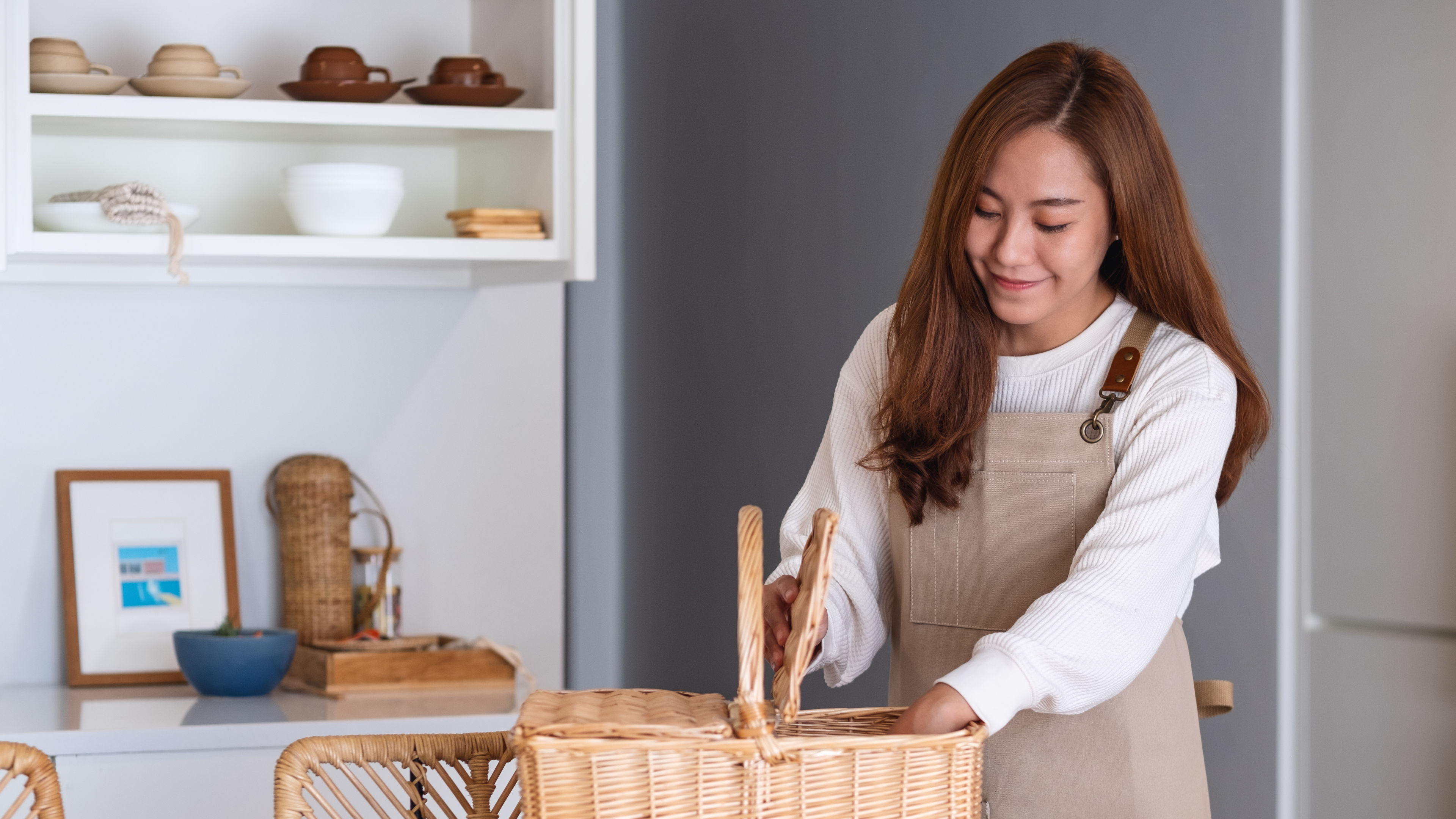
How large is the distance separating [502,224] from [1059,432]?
1187mm

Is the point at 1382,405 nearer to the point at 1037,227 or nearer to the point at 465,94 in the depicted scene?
the point at 1037,227

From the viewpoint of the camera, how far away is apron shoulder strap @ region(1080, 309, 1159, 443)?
1221 mm

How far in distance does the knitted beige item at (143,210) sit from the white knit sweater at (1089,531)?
111cm

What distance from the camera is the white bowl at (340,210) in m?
2.13

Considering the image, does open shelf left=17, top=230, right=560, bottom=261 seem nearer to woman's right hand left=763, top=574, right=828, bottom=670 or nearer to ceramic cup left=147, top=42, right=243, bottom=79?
ceramic cup left=147, top=42, right=243, bottom=79

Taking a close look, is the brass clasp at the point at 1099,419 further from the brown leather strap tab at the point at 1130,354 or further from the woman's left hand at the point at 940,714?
the woman's left hand at the point at 940,714

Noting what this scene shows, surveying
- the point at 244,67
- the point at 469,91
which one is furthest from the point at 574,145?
the point at 244,67

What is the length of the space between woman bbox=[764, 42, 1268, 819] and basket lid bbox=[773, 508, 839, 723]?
241 millimetres

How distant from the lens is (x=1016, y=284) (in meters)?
1.22

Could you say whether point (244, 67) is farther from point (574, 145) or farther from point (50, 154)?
point (574, 145)

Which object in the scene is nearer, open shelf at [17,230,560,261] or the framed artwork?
open shelf at [17,230,560,261]

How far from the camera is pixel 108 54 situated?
2.42 m

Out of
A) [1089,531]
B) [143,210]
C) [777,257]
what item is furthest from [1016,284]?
[143,210]

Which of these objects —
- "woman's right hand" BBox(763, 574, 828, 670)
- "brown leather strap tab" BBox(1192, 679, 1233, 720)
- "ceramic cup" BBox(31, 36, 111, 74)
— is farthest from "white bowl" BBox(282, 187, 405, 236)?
"brown leather strap tab" BBox(1192, 679, 1233, 720)
